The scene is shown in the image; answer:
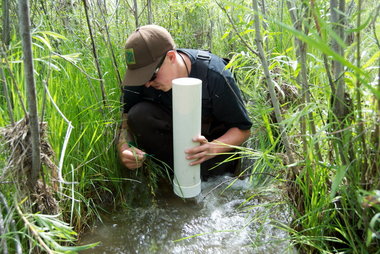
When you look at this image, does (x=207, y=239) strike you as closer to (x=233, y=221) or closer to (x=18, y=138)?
(x=233, y=221)

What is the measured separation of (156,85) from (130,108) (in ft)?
1.17

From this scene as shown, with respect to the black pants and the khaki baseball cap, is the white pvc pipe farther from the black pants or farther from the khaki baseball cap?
the black pants

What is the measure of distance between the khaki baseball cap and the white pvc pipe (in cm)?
25

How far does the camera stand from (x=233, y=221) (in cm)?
181

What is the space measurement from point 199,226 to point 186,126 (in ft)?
1.92

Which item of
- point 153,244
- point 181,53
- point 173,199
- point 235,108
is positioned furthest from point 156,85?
point 153,244

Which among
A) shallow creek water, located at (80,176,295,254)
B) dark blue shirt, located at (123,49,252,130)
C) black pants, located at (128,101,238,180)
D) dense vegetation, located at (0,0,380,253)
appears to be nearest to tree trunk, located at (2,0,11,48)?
dense vegetation, located at (0,0,380,253)

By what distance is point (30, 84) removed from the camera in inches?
37.9

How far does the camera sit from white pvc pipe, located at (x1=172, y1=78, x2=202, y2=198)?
1.64 metres

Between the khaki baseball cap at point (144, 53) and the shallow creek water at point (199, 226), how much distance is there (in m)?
0.78

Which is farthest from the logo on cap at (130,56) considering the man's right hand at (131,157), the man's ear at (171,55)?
the man's right hand at (131,157)

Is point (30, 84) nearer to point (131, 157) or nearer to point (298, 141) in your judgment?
point (131, 157)

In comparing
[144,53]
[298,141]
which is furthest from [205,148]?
[144,53]

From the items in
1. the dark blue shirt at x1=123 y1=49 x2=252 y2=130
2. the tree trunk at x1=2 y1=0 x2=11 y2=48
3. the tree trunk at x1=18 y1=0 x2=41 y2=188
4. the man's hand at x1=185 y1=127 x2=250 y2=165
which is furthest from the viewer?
the dark blue shirt at x1=123 y1=49 x2=252 y2=130
